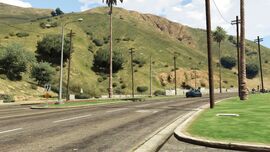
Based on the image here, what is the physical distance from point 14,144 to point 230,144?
613 centimetres

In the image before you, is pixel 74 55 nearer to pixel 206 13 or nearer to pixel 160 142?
pixel 206 13

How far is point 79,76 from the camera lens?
96125 millimetres

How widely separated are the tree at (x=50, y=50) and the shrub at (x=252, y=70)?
92755mm

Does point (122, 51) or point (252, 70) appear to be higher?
point (122, 51)

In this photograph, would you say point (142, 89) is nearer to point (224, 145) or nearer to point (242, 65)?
point (242, 65)

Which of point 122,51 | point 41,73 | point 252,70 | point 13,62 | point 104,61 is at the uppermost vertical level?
point 122,51

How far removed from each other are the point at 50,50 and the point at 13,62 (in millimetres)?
26231

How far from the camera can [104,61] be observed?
107375 millimetres

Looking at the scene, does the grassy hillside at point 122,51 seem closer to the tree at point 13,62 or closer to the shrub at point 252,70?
the tree at point 13,62

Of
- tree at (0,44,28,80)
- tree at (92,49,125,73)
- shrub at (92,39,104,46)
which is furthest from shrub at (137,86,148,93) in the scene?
tree at (0,44,28,80)

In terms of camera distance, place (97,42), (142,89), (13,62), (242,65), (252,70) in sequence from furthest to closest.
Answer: (252,70)
(97,42)
(142,89)
(13,62)
(242,65)

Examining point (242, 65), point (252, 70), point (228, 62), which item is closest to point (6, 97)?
point (242, 65)

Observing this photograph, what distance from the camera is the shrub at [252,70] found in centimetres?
16412

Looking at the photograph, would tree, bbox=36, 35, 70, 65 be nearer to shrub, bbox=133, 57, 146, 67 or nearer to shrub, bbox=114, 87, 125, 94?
shrub, bbox=114, 87, 125, 94
